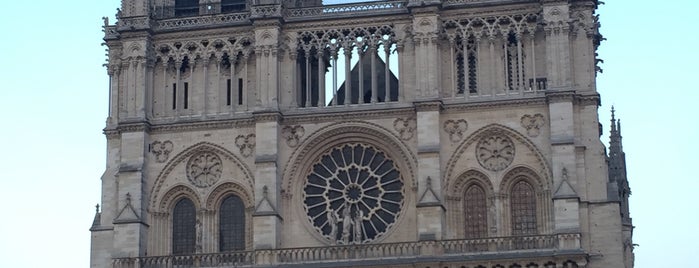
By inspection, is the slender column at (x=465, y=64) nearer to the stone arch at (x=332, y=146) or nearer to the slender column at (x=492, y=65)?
the slender column at (x=492, y=65)

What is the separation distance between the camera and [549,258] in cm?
4547

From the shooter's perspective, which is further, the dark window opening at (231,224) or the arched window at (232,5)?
the arched window at (232,5)

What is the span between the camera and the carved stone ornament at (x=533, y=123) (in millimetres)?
47531

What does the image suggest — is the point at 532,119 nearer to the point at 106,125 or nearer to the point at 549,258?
the point at 549,258

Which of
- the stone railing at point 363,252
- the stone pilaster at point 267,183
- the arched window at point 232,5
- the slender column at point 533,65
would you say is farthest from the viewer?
the arched window at point 232,5

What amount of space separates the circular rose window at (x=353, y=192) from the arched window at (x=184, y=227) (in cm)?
405

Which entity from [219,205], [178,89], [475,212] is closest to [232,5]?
[178,89]

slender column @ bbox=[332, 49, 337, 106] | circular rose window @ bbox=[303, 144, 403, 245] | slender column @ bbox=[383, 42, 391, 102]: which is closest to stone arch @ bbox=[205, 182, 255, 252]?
circular rose window @ bbox=[303, 144, 403, 245]

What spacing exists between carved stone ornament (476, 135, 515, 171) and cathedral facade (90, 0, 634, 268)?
0.07 meters

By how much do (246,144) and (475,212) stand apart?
8220 millimetres

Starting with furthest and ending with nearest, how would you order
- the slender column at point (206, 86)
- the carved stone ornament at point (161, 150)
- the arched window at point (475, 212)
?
the slender column at point (206, 86), the carved stone ornament at point (161, 150), the arched window at point (475, 212)

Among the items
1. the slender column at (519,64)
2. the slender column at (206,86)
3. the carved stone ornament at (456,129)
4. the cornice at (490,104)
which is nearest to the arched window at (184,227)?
the slender column at (206,86)

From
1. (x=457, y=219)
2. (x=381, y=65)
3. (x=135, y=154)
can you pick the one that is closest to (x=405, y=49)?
(x=381, y=65)

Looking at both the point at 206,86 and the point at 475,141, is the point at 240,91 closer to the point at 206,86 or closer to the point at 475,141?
the point at 206,86
